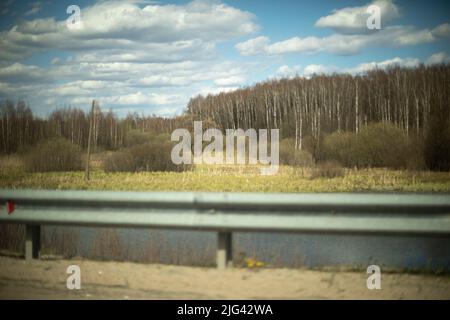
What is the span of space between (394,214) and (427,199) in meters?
0.38

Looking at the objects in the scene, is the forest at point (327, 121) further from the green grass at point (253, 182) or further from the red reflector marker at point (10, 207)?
the red reflector marker at point (10, 207)

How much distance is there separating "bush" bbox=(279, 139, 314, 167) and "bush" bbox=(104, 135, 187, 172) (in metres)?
9.90

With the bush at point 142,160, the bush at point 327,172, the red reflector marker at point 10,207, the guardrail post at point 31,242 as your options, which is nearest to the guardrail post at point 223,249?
the guardrail post at point 31,242

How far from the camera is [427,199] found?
558 cm

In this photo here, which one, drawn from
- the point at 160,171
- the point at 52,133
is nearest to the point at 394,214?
the point at 160,171

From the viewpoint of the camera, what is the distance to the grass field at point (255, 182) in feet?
91.9

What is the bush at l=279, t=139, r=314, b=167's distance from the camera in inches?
1687

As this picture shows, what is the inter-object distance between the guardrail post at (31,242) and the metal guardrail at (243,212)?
0.23 metres

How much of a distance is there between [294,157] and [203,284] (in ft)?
133

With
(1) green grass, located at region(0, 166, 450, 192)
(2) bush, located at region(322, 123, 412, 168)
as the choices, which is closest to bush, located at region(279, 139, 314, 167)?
(2) bush, located at region(322, 123, 412, 168)

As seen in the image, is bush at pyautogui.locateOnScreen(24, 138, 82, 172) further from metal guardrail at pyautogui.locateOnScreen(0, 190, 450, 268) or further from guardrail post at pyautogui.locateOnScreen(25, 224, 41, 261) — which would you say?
metal guardrail at pyautogui.locateOnScreen(0, 190, 450, 268)
